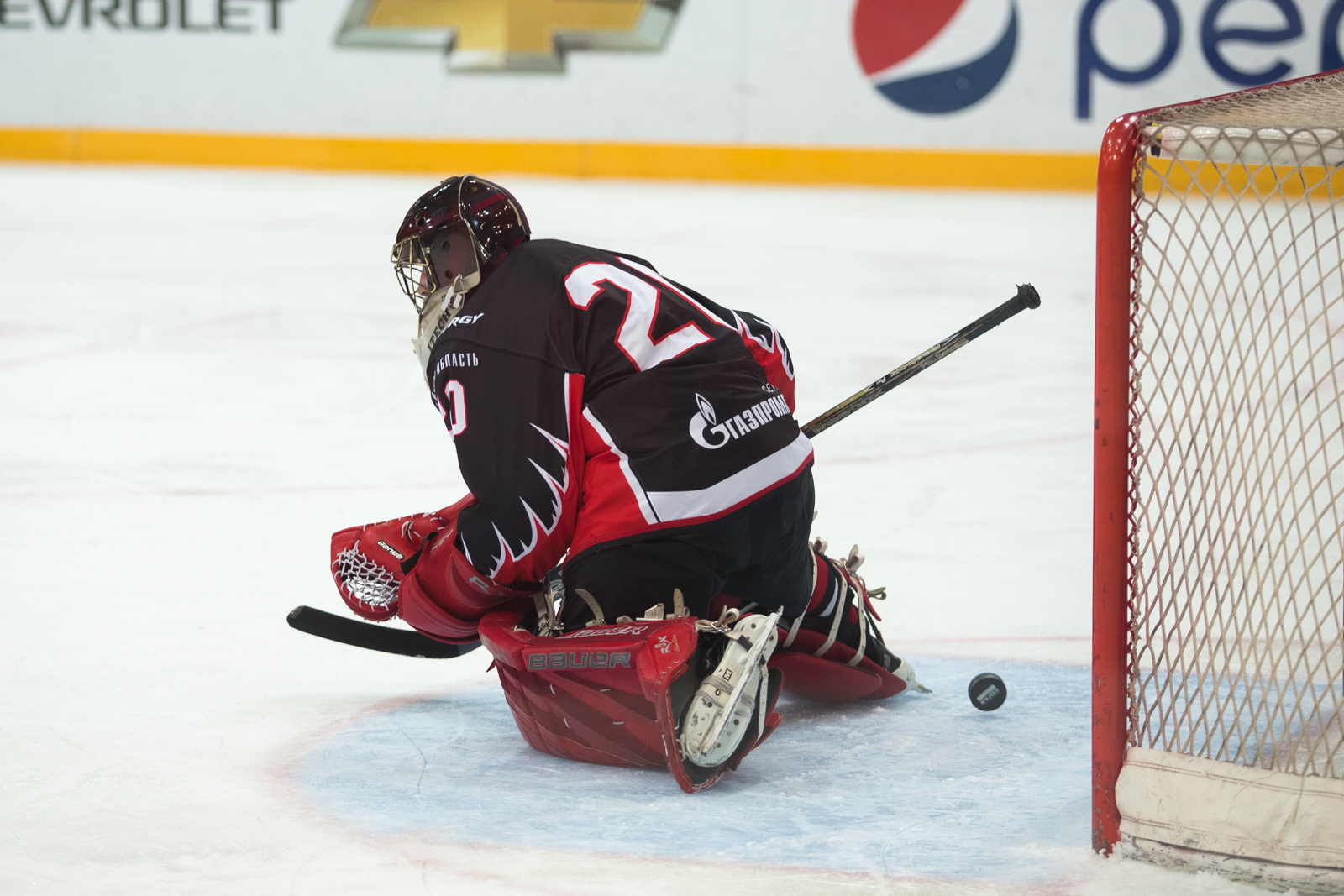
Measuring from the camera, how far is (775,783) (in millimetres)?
1943

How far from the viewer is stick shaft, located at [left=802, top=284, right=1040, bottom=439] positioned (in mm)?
2107

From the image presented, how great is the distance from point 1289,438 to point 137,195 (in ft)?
22.4

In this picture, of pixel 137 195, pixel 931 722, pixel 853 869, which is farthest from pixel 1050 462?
pixel 137 195

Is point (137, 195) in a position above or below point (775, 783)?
below

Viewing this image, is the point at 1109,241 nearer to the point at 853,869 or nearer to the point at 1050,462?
the point at 853,869

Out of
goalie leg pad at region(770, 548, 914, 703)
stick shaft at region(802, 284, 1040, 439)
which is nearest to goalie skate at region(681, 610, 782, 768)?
goalie leg pad at region(770, 548, 914, 703)

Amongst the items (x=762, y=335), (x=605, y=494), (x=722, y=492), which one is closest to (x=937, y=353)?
(x=762, y=335)

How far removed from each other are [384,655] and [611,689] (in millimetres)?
654

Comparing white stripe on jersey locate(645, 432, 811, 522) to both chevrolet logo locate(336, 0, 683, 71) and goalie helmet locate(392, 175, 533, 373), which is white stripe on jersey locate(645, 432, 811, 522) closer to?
goalie helmet locate(392, 175, 533, 373)

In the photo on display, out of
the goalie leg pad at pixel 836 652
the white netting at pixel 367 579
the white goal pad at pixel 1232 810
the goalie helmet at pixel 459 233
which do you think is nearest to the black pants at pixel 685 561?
the goalie leg pad at pixel 836 652

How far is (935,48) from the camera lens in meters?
9.59

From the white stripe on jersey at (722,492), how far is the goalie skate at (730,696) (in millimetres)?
140

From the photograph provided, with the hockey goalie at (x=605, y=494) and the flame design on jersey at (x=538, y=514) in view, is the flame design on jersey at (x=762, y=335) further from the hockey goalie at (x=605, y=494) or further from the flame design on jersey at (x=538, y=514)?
the flame design on jersey at (x=538, y=514)

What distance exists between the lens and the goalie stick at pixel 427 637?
86.5 inches
